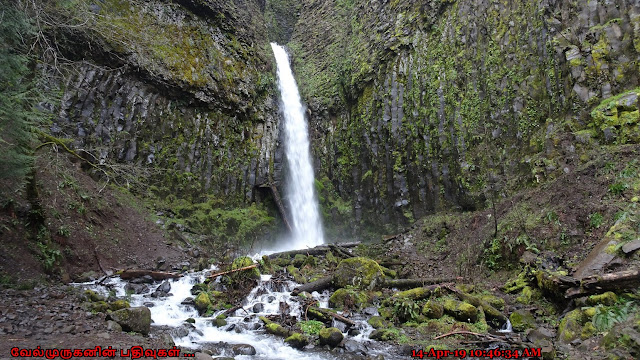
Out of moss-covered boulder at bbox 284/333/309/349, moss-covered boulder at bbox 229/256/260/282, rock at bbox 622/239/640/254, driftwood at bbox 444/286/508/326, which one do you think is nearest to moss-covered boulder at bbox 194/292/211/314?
moss-covered boulder at bbox 229/256/260/282

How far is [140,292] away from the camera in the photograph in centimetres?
811

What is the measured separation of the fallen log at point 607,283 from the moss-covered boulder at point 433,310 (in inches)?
88.7

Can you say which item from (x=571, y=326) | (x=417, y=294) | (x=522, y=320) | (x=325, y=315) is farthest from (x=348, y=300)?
(x=571, y=326)

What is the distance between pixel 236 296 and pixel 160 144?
985cm

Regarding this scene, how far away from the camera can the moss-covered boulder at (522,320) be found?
606 centimetres

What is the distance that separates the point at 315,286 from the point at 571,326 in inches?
214

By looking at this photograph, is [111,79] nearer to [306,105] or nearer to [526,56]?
[306,105]

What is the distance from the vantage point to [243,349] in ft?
19.0

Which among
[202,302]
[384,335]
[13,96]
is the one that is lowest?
[384,335]

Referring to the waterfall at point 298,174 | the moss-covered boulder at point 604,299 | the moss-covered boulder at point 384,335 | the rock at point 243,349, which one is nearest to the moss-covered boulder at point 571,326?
the moss-covered boulder at point 604,299

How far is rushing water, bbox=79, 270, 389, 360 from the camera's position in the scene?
19.3 ft

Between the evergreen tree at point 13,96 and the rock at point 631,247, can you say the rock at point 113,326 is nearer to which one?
the evergreen tree at point 13,96

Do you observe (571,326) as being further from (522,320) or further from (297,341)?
(297,341)

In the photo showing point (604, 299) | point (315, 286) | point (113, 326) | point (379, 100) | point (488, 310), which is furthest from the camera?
point (379, 100)
